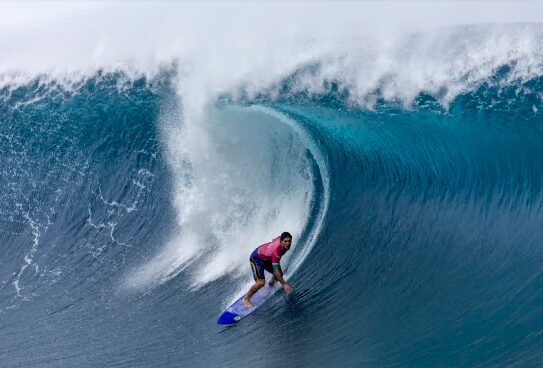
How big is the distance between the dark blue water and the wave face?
3 centimetres

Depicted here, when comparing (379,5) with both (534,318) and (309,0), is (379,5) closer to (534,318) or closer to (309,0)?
(309,0)

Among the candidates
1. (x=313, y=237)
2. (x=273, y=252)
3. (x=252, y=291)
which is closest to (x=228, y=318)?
(x=252, y=291)

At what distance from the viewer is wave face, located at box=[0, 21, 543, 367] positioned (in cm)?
900

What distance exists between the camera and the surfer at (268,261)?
908cm

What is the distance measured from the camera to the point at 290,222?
10930mm

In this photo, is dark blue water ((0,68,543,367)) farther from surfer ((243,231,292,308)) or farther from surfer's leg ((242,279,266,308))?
surfer ((243,231,292,308))

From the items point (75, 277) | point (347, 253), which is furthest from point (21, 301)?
point (347, 253)

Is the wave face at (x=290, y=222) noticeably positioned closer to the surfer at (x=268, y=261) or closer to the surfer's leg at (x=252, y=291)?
the surfer's leg at (x=252, y=291)

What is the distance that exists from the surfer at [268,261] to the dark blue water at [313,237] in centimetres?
50

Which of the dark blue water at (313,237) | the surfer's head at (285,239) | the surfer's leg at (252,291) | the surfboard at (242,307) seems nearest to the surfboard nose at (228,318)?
Result: the surfboard at (242,307)

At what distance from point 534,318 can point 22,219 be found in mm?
10632

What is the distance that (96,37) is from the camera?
59.7ft

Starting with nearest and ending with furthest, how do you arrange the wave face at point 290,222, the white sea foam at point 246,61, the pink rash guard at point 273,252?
the wave face at point 290,222 < the pink rash guard at point 273,252 < the white sea foam at point 246,61

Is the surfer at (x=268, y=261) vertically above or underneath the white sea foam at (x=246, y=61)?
underneath
